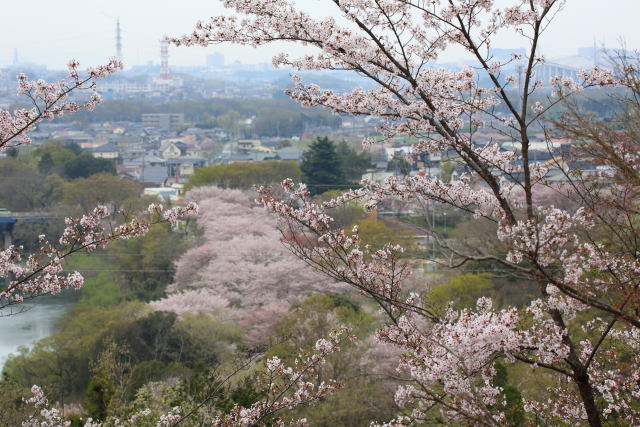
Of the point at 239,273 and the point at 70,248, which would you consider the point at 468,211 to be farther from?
the point at 239,273

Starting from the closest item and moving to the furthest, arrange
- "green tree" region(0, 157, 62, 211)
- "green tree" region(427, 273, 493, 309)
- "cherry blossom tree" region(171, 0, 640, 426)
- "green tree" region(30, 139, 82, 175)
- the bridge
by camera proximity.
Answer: "cherry blossom tree" region(171, 0, 640, 426) → "green tree" region(427, 273, 493, 309) → the bridge → "green tree" region(0, 157, 62, 211) → "green tree" region(30, 139, 82, 175)

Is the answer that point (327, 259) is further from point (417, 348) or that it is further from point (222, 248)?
point (222, 248)

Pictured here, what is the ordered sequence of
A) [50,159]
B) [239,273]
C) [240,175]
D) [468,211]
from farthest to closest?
[50,159]
[240,175]
[239,273]
[468,211]

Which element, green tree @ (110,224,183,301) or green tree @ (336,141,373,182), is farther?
green tree @ (336,141,373,182)

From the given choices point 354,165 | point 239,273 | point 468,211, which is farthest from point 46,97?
point 354,165

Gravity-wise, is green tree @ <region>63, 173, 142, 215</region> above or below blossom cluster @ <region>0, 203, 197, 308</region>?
below

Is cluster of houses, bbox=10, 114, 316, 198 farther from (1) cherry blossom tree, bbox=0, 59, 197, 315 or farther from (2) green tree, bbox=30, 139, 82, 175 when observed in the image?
(1) cherry blossom tree, bbox=0, 59, 197, 315

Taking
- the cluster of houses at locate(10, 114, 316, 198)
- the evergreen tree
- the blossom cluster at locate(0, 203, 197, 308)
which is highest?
the blossom cluster at locate(0, 203, 197, 308)

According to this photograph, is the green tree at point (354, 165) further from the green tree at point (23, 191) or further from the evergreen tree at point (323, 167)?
the green tree at point (23, 191)

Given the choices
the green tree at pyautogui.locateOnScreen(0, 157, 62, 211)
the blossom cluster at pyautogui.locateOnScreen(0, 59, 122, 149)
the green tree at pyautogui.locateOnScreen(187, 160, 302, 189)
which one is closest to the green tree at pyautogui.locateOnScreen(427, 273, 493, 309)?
the blossom cluster at pyautogui.locateOnScreen(0, 59, 122, 149)

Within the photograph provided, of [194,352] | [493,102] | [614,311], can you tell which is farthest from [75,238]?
[194,352]
